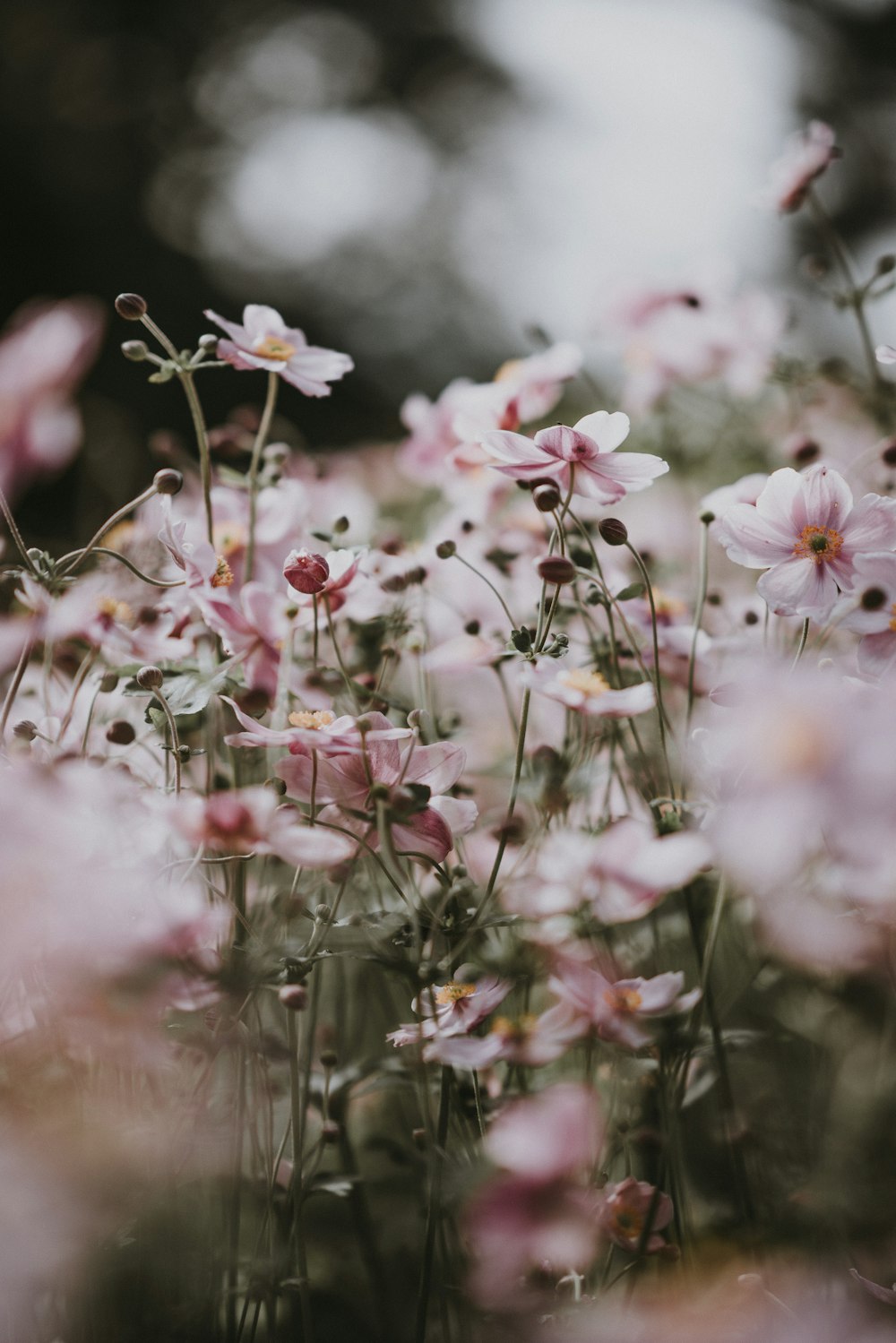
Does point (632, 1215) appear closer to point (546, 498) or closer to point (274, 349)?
point (546, 498)

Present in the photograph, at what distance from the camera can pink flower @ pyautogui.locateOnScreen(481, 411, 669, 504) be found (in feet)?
1.62

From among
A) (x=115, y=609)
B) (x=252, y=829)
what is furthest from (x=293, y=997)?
(x=115, y=609)

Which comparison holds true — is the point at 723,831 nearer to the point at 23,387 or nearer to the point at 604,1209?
the point at 604,1209

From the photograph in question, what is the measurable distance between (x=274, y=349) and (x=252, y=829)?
318 mm

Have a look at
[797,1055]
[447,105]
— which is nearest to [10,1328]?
[797,1055]

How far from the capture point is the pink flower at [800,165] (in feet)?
2.67

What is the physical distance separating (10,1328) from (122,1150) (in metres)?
0.12

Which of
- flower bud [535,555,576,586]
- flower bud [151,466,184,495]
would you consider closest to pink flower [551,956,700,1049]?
flower bud [535,555,576,586]

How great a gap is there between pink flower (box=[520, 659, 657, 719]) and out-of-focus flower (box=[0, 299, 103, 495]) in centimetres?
22

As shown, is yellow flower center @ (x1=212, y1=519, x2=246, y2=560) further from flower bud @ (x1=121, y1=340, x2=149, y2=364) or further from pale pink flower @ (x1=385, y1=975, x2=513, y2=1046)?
pale pink flower @ (x1=385, y1=975, x2=513, y2=1046)

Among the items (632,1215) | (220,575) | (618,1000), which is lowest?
(632,1215)

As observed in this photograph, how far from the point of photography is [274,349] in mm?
568

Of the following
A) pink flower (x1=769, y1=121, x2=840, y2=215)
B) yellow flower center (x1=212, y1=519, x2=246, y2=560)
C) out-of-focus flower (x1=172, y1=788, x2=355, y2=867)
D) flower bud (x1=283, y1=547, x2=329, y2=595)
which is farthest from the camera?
pink flower (x1=769, y1=121, x2=840, y2=215)

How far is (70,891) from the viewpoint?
1.05 ft
